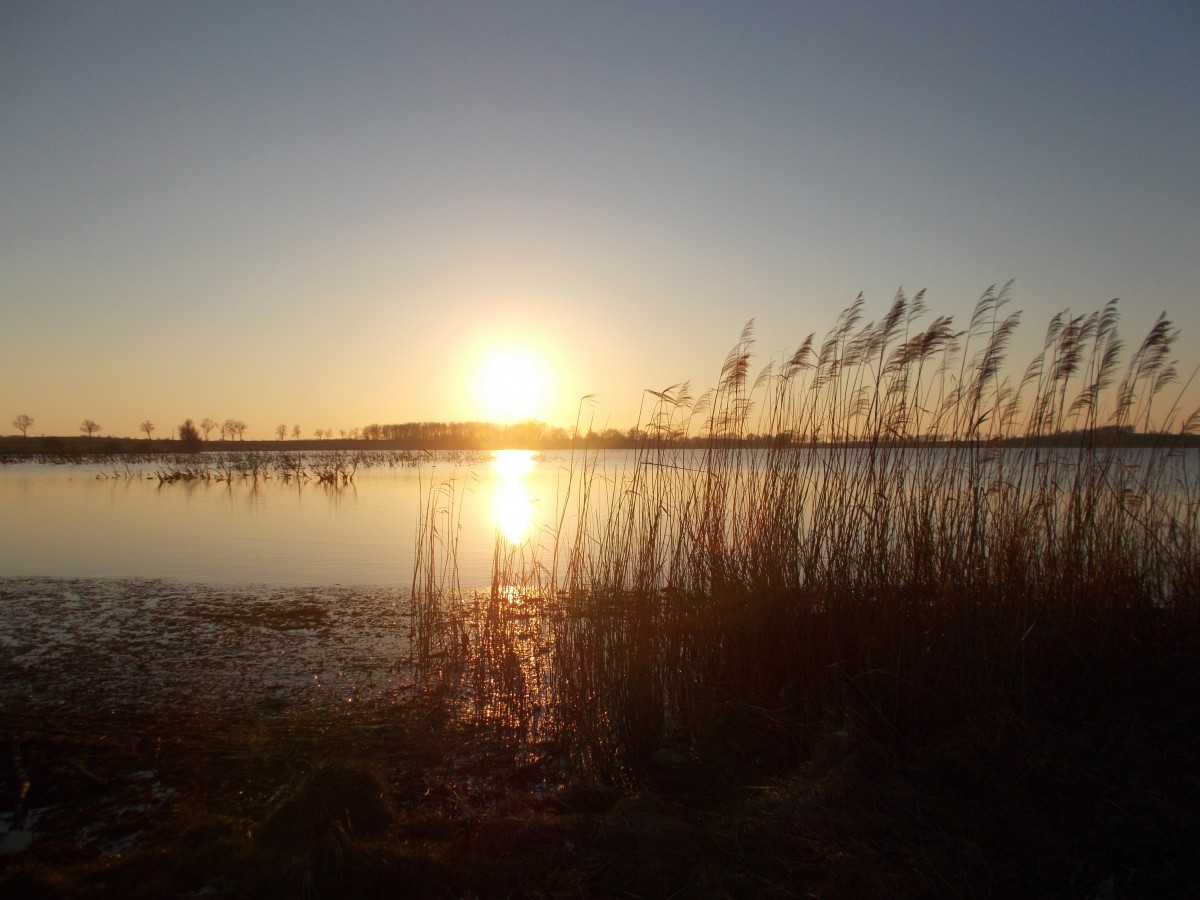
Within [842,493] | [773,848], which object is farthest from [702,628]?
[773,848]

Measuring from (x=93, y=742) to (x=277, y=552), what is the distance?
315 inches

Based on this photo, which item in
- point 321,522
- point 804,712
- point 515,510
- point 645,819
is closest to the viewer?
point 645,819

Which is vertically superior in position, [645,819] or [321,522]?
[645,819]

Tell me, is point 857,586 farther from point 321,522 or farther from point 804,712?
point 321,522

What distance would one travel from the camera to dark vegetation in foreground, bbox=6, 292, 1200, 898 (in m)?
2.61

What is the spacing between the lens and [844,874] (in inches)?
97.1

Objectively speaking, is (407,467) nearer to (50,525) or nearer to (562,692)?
(50,525)

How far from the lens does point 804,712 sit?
3.84 meters

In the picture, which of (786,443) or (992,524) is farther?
(786,443)

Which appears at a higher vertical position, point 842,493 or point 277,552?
point 842,493

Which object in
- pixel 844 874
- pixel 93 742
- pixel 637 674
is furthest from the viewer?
pixel 637 674

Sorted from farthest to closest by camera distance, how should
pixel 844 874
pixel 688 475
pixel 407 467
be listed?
pixel 407 467 < pixel 688 475 < pixel 844 874

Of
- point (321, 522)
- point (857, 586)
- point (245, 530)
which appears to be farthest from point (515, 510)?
point (857, 586)

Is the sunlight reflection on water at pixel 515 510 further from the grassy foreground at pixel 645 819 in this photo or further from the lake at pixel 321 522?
the grassy foreground at pixel 645 819
